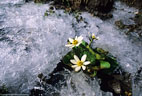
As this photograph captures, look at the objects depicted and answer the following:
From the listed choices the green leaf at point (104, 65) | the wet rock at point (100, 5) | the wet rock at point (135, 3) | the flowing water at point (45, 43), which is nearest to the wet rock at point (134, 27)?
the flowing water at point (45, 43)

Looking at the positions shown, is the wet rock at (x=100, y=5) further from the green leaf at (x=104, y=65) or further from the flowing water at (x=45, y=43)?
the green leaf at (x=104, y=65)

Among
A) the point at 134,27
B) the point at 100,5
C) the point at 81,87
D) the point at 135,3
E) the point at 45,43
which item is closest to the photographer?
the point at 81,87

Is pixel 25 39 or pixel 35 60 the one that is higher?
pixel 25 39

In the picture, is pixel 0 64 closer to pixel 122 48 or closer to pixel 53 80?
pixel 53 80

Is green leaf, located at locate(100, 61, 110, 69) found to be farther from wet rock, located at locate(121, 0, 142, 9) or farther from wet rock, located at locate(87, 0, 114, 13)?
wet rock, located at locate(121, 0, 142, 9)

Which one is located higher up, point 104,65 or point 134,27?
point 134,27

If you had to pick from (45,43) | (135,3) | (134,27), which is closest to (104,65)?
(45,43)

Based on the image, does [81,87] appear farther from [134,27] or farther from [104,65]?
[134,27]

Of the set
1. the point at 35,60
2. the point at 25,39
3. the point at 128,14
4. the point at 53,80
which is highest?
the point at 128,14

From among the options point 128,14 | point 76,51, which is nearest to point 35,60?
point 76,51
